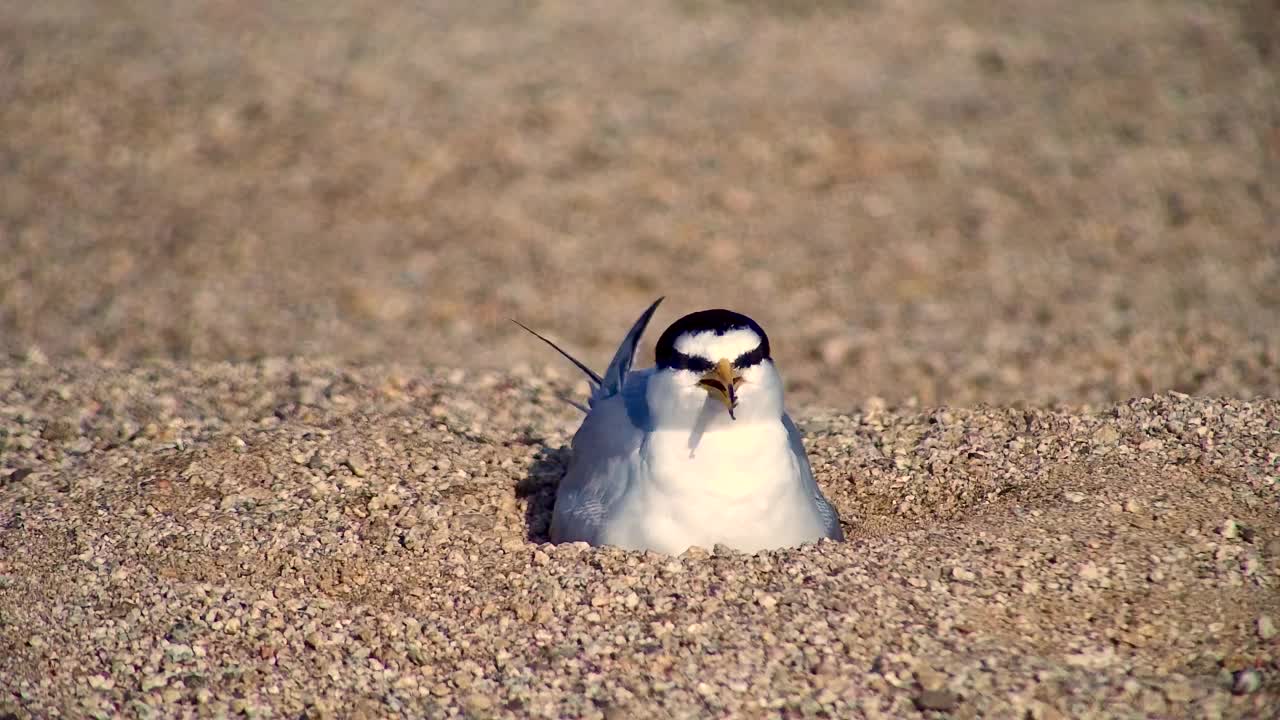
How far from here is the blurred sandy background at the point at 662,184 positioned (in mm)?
7727

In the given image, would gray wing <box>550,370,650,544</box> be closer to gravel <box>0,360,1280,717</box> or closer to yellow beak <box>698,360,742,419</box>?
gravel <box>0,360,1280,717</box>

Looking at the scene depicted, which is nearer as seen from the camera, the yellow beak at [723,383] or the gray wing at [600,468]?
the yellow beak at [723,383]

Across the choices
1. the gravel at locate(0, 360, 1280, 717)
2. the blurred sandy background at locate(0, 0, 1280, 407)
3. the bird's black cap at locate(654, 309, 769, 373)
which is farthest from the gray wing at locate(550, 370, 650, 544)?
the blurred sandy background at locate(0, 0, 1280, 407)

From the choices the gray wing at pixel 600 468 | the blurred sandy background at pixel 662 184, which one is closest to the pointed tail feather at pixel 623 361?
the gray wing at pixel 600 468

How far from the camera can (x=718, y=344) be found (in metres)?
3.97

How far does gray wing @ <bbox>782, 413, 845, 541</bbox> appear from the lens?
433 cm

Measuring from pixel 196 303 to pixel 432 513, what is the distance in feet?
12.9

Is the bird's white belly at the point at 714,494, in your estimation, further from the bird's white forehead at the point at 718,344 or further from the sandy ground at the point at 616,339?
the bird's white forehead at the point at 718,344

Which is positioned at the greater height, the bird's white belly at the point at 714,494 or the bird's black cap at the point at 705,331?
the bird's black cap at the point at 705,331

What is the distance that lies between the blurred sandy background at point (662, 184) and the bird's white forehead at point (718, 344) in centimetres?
281

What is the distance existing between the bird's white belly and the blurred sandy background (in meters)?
2.63

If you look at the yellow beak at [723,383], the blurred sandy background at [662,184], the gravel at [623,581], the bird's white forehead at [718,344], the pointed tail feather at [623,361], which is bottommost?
the blurred sandy background at [662,184]

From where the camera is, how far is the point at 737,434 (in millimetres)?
4125

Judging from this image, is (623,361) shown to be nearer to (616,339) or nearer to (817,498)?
(817,498)
